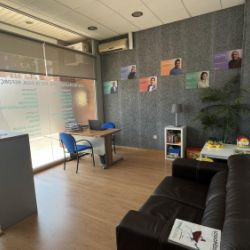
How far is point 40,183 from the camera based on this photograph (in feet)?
10.5

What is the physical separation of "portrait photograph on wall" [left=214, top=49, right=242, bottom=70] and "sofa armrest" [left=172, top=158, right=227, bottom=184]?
90.5 inches

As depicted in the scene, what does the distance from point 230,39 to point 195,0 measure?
1.01 meters

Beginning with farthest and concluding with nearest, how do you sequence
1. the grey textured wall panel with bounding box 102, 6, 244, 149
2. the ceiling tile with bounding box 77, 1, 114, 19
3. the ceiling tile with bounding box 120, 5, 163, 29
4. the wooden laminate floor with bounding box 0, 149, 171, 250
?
the grey textured wall panel with bounding box 102, 6, 244, 149 < the ceiling tile with bounding box 120, 5, 163, 29 < the ceiling tile with bounding box 77, 1, 114, 19 < the wooden laminate floor with bounding box 0, 149, 171, 250

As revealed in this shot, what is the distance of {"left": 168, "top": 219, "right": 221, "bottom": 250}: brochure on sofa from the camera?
99 cm

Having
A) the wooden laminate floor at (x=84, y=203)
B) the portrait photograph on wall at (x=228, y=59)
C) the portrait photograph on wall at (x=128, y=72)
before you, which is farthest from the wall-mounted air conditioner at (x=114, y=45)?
the wooden laminate floor at (x=84, y=203)

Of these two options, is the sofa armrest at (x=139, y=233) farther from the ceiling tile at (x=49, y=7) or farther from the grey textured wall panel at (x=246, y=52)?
the ceiling tile at (x=49, y=7)

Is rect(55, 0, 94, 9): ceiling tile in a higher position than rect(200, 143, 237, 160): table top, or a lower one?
higher

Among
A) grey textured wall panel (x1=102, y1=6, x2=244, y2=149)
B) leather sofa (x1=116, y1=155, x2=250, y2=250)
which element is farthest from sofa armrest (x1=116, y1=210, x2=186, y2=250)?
grey textured wall panel (x1=102, y1=6, x2=244, y2=149)

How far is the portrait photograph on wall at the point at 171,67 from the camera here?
4055 millimetres

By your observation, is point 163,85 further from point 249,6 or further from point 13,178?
point 13,178

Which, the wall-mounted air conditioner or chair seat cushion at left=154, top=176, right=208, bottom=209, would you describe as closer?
chair seat cushion at left=154, top=176, right=208, bottom=209

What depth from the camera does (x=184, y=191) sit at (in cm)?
188

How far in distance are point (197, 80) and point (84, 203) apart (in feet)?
10.3

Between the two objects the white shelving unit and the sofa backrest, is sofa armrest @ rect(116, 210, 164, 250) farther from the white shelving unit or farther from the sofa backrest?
the white shelving unit
